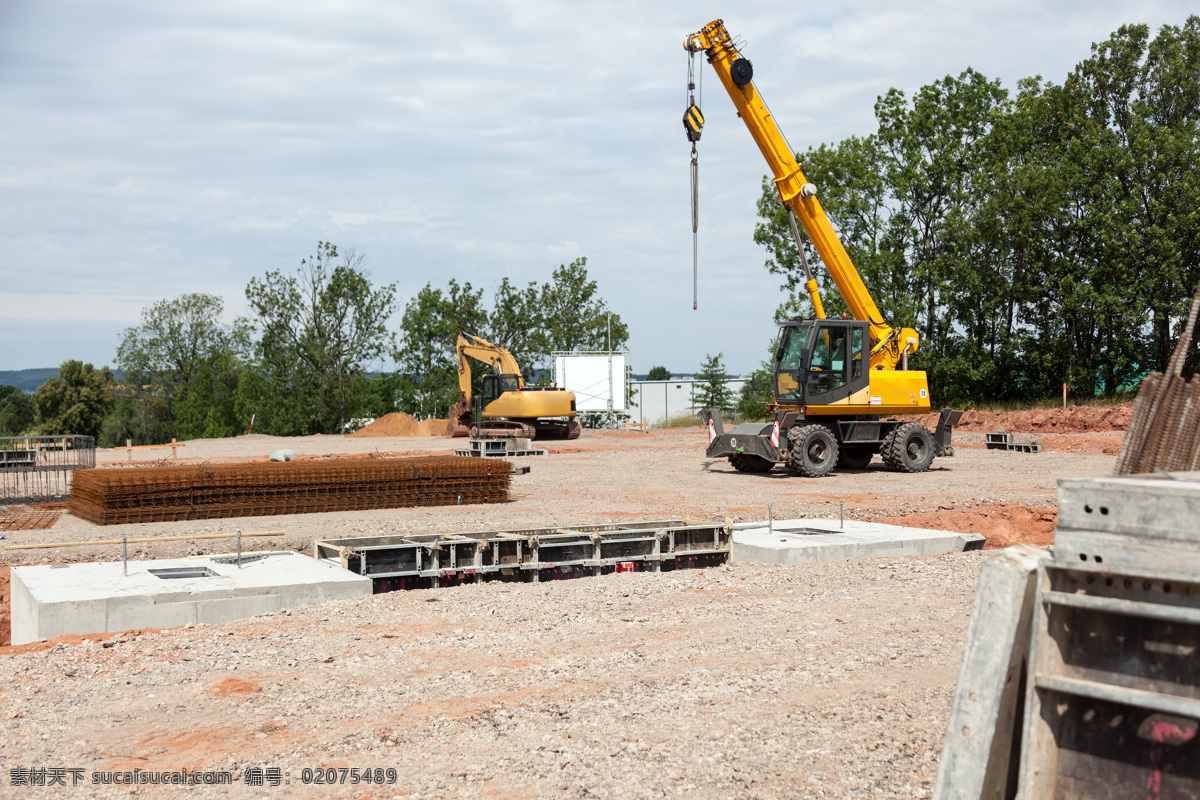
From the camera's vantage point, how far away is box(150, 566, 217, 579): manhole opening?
29.8 feet

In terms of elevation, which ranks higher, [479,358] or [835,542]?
[479,358]

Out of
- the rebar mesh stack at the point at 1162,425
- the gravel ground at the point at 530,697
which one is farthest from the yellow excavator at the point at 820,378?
the rebar mesh stack at the point at 1162,425

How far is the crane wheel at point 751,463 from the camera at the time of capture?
21250 mm

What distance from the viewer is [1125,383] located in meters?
38.0

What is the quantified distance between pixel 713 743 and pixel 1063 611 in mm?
2404

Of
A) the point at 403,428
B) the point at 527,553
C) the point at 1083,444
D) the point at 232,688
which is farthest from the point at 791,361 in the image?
the point at 403,428

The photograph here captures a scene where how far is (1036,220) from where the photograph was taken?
37.8 metres

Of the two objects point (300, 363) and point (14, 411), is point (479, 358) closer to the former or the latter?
point (300, 363)

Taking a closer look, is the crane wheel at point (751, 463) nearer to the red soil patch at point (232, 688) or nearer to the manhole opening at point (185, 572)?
the manhole opening at point (185, 572)

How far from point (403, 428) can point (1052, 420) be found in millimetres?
27310

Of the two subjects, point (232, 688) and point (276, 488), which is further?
point (276, 488)

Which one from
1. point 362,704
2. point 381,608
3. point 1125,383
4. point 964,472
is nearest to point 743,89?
point 964,472

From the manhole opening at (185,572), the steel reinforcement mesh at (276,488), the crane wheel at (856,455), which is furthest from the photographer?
the crane wheel at (856,455)

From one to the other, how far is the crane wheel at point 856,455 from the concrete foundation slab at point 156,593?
14666 mm
